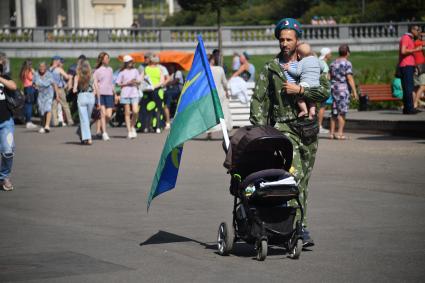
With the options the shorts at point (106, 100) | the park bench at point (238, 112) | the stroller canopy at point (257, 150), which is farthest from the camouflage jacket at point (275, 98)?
the park bench at point (238, 112)

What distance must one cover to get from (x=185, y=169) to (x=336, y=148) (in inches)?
149

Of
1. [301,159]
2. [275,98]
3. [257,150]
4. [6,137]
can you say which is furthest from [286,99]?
[6,137]

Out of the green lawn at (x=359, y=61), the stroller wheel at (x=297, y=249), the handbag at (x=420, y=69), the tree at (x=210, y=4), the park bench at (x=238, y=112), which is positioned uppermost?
the tree at (x=210, y=4)

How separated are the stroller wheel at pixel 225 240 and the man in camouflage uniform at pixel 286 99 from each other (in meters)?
0.70

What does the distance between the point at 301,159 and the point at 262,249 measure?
43.4 inches

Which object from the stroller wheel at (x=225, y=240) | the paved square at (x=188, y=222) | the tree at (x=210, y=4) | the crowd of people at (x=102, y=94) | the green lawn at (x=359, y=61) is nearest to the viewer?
the paved square at (x=188, y=222)

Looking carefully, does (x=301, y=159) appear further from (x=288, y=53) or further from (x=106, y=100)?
(x=106, y=100)

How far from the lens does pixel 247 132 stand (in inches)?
353

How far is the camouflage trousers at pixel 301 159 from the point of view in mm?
9523

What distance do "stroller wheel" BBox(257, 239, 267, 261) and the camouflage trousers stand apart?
2.40 feet

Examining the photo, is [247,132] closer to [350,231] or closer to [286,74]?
[286,74]

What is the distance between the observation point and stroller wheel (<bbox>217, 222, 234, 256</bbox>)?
29.9 feet

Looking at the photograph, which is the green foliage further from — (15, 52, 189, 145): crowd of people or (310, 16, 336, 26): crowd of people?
(15, 52, 189, 145): crowd of people

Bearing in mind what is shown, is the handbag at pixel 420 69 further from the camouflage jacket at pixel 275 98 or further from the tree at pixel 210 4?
the tree at pixel 210 4
